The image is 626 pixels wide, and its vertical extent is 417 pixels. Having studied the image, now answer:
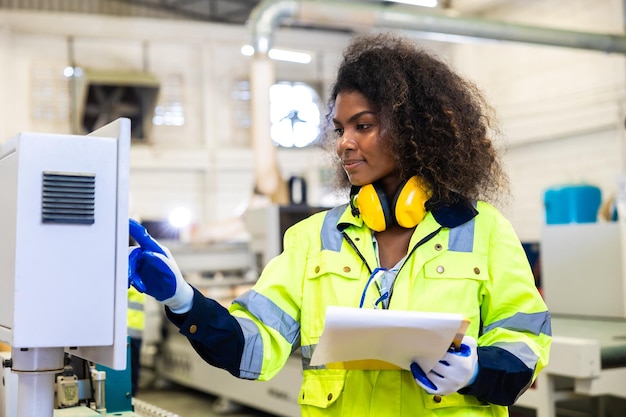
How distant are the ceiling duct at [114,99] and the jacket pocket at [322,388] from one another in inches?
340

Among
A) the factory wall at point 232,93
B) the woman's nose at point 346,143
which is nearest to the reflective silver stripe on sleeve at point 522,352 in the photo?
the woman's nose at point 346,143

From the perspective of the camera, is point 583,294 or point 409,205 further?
point 583,294

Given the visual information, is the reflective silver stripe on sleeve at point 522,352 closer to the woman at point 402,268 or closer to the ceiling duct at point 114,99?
the woman at point 402,268

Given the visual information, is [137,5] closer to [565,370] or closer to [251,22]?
[251,22]

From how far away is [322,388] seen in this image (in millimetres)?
1458

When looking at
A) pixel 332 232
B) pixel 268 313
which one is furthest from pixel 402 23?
pixel 268 313

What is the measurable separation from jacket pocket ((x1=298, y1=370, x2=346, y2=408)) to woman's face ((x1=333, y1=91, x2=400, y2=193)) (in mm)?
386

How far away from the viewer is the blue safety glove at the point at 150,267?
46.4 inches

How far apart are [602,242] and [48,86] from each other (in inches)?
300

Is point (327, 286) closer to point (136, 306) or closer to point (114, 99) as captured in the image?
point (136, 306)

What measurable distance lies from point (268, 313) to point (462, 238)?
0.40m

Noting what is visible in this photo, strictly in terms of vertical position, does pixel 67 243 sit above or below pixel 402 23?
below

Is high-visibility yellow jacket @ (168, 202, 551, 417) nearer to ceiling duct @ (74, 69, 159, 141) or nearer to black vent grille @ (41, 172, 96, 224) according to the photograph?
black vent grille @ (41, 172, 96, 224)

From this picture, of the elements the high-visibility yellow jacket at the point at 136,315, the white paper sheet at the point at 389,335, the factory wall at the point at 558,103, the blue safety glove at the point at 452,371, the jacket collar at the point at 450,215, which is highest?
the factory wall at the point at 558,103
